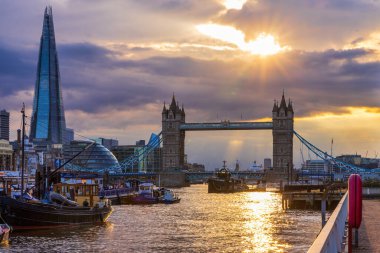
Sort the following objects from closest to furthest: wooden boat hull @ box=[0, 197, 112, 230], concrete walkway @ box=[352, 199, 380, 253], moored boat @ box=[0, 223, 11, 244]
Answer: concrete walkway @ box=[352, 199, 380, 253] < moored boat @ box=[0, 223, 11, 244] < wooden boat hull @ box=[0, 197, 112, 230]

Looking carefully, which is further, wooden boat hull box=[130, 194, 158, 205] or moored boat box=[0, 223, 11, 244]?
wooden boat hull box=[130, 194, 158, 205]

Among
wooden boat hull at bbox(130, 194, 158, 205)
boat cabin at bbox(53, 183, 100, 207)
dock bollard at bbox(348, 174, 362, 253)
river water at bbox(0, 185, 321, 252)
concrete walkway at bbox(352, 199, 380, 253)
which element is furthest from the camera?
wooden boat hull at bbox(130, 194, 158, 205)

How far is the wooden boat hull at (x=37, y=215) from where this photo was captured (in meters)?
43.2

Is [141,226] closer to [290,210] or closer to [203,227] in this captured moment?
[203,227]

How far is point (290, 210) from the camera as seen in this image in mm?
73688

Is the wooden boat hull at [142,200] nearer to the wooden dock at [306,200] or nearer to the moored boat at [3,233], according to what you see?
the wooden dock at [306,200]

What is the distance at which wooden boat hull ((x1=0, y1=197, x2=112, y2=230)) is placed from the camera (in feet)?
142

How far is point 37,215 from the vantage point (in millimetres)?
44812

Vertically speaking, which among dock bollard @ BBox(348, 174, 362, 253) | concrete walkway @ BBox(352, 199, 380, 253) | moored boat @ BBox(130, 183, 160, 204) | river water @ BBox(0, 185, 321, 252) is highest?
dock bollard @ BBox(348, 174, 362, 253)

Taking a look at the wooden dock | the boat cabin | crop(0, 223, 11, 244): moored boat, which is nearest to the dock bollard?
crop(0, 223, 11, 244): moored boat

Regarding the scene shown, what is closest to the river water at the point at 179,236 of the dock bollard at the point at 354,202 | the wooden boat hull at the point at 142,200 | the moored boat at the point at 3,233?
the moored boat at the point at 3,233

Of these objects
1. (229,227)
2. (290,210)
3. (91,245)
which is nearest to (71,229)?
(91,245)

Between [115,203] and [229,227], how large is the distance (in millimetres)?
39560

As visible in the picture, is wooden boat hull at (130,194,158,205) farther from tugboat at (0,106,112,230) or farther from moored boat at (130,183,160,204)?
tugboat at (0,106,112,230)
